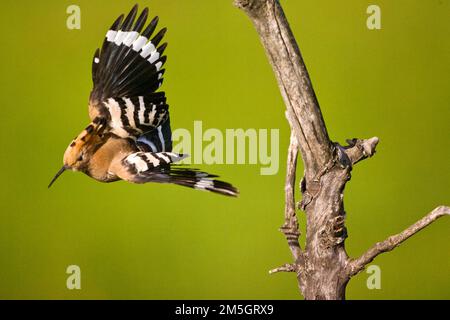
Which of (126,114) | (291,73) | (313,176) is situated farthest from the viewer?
(126,114)

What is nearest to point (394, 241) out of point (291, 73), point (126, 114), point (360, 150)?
point (360, 150)

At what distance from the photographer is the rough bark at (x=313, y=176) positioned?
2023 mm

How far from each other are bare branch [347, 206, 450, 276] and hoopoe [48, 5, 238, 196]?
0.42 m

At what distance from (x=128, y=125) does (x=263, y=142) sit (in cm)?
94

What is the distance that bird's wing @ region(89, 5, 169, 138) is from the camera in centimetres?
237

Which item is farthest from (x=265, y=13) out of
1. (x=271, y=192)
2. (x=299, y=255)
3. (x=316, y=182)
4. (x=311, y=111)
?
(x=271, y=192)

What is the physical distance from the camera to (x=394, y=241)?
214 cm

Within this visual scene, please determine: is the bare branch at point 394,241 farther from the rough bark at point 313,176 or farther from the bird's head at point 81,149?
the bird's head at point 81,149

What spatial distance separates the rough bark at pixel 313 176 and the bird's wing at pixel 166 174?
234 mm

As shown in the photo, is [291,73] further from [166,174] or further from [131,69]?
[131,69]

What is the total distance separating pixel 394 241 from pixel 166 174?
0.61 m

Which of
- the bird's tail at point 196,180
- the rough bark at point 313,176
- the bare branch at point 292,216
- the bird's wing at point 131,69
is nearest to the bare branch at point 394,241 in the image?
the rough bark at point 313,176

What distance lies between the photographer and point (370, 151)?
2.23 metres

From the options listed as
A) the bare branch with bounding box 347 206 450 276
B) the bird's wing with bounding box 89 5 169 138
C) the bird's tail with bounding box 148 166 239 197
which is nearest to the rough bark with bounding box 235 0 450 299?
the bare branch with bounding box 347 206 450 276
